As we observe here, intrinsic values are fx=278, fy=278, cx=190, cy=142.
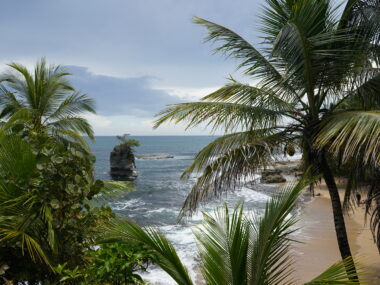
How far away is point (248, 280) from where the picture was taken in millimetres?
2645

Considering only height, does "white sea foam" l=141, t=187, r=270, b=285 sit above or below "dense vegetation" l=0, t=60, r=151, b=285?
below

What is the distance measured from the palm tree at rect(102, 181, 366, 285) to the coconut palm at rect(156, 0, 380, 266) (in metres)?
2.04

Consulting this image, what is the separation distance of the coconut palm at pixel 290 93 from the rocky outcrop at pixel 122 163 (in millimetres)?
39692

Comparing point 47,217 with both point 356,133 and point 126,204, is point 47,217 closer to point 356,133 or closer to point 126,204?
point 356,133

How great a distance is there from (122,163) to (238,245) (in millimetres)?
42874

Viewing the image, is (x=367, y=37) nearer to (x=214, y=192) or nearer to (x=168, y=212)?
(x=214, y=192)

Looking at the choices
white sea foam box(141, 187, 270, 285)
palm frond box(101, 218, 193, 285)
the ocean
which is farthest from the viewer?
the ocean

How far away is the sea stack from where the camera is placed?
4359 centimetres

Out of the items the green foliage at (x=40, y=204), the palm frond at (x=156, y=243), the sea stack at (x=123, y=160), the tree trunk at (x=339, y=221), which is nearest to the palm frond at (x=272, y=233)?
the palm frond at (x=156, y=243)

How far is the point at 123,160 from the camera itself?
44125mm

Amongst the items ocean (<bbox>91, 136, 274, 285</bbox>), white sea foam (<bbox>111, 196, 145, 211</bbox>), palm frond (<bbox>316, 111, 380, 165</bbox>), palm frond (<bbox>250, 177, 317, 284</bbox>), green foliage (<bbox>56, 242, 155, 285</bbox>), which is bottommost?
white sea foam (<bbox>111, 196, 145, 211</bbox>)

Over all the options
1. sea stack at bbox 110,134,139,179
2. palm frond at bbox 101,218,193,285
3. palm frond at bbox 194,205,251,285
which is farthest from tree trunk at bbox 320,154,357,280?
sea stack at bbox 110,134,139,179

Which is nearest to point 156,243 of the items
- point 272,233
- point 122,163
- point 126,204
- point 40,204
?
point 272,233

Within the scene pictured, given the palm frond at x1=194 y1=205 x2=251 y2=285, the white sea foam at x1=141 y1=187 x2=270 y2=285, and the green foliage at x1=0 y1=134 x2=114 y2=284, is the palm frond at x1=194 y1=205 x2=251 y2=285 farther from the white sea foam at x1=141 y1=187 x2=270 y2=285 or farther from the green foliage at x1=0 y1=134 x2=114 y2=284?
the white sea foam at x1=141 y1=187 x2=270 y2=285
